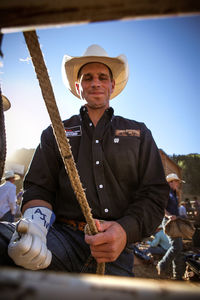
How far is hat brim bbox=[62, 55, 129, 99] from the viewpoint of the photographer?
7.30 ft

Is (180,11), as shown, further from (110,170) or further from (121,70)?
(121,70)

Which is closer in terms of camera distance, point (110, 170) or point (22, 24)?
point (22, 24)

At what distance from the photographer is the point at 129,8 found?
0.45 meters

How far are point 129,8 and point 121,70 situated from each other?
6.96 feet

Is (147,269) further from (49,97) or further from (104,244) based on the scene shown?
(49,97)

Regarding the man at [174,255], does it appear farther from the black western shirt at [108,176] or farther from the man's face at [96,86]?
the man's face at [96,86]

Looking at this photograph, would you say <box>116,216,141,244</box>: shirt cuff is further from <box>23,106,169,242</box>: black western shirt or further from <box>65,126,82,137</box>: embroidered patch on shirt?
<box>65,126,82,137</box>: embroidered patch on shirt

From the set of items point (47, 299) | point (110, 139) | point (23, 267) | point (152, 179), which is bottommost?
Answer: point (23, 267)

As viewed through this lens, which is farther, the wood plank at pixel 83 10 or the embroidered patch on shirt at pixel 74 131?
the embroidered patch on shirt at pixel 74 131

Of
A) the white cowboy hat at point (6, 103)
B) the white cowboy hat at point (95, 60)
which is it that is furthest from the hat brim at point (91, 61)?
the white cowboy hat at point (6, 103)

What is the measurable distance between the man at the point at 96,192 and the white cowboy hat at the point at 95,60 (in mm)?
146

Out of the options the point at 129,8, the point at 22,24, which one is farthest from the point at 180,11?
the point at 22,24

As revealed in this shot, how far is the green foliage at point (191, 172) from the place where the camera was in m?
A: 29.9

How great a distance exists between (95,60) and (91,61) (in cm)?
5
